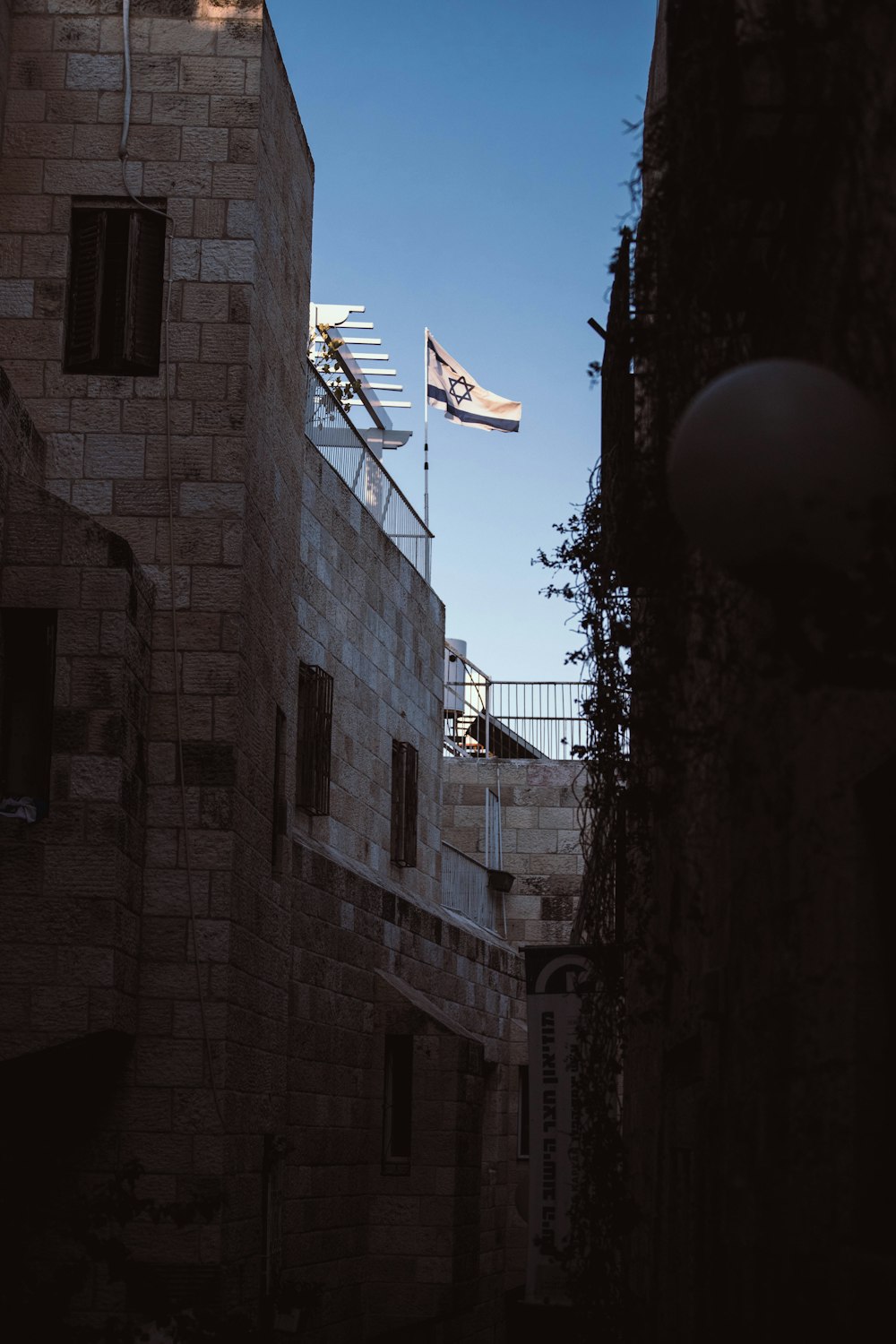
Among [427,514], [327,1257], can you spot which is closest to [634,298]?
[327,1257]

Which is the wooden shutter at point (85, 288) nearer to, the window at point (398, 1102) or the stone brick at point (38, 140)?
the stone brick at point (38, 140)

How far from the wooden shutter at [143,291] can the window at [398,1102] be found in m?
6.49

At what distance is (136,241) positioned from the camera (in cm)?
1098

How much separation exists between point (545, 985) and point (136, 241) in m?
5.28

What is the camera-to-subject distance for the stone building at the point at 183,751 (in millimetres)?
9453

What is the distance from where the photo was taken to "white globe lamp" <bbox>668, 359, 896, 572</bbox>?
2744 mm

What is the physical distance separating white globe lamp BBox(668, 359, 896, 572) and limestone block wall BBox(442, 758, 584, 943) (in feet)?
66.2

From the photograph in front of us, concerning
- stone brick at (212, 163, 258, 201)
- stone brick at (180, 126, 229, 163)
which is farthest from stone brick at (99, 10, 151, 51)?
stone brick at (212, 163, 258, 201)

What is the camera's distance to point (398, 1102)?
14.9m

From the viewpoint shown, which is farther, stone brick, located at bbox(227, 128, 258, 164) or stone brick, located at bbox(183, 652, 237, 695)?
stone brick, located at bbox(227, 128, 258, 164)

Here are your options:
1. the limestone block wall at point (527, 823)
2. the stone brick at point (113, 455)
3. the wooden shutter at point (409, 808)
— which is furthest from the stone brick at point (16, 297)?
the limestone block wall at point (527, 823)

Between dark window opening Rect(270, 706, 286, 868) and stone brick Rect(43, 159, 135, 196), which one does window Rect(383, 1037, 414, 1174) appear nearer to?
dark window opening Rect(270, 706, 286, 868)

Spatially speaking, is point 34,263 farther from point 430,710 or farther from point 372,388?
point 372,388

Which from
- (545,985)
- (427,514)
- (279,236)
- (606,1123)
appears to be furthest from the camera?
(427,514)
